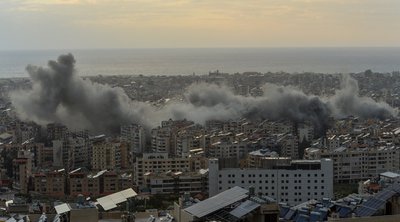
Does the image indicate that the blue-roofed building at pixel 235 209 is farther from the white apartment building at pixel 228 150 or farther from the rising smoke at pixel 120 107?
the rising smoke at pixel 120 107

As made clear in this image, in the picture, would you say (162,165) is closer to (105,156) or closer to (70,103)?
(105,156)

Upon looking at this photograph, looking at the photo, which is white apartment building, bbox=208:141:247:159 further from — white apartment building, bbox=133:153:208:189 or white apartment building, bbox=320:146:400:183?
white apartment building, bbox=320:146:400:183

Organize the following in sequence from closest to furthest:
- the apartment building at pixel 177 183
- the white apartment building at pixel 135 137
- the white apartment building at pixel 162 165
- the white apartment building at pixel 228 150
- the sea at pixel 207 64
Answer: the apartment building at pixel 177 183 < the white apartment building at pixel 162 165 < the white apartment building at pixel 228 150 < the white apartment building at pixel 135 137 < the sea at pixel 207 64

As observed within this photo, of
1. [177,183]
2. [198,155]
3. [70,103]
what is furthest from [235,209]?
[70,103]

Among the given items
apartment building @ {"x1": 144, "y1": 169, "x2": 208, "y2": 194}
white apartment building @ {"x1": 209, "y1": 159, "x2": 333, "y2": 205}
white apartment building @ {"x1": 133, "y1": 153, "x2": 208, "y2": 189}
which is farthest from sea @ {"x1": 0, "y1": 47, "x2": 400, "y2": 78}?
white apartment building @ {"x1": 209, "y1": 159, "x2": 333, "y2": 205}

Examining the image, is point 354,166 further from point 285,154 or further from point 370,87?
point 370,87

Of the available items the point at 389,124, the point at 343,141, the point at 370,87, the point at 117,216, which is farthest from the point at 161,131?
the point at 370,87

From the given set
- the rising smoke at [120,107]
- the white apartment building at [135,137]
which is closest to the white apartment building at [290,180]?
the white apartment building at [135,137]
